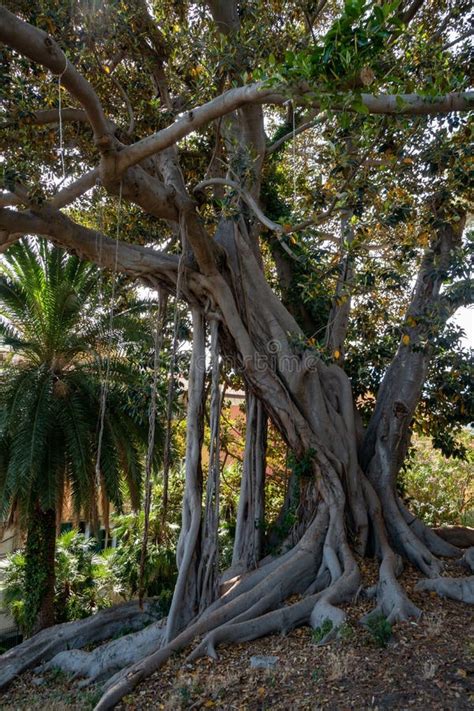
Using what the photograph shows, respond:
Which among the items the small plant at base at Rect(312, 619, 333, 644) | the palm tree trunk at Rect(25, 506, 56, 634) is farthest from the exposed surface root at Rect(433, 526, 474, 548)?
the palm tree trunk at Rect(25, 506, 56, 634)

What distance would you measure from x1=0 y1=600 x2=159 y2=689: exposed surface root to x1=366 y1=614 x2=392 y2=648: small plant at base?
3538mm

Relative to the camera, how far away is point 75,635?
762cm

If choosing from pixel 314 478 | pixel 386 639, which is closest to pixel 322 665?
pixel 386 639

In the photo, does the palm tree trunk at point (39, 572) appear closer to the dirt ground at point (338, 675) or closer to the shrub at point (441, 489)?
the dirt ground at point (338, 675)

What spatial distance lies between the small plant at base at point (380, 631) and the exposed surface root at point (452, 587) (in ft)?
4.36

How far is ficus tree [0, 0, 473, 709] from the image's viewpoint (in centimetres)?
576

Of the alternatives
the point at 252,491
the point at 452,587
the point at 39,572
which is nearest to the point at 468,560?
the point at 452,587

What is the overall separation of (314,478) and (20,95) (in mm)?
5195

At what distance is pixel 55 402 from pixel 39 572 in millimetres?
2915

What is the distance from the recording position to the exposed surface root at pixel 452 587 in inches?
245

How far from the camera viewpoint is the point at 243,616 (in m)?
5.98

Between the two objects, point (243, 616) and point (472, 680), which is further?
point (243, 616)

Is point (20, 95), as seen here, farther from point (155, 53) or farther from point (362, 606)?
point (362, 606)

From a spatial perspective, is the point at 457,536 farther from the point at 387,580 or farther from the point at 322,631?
the point at 322,631
